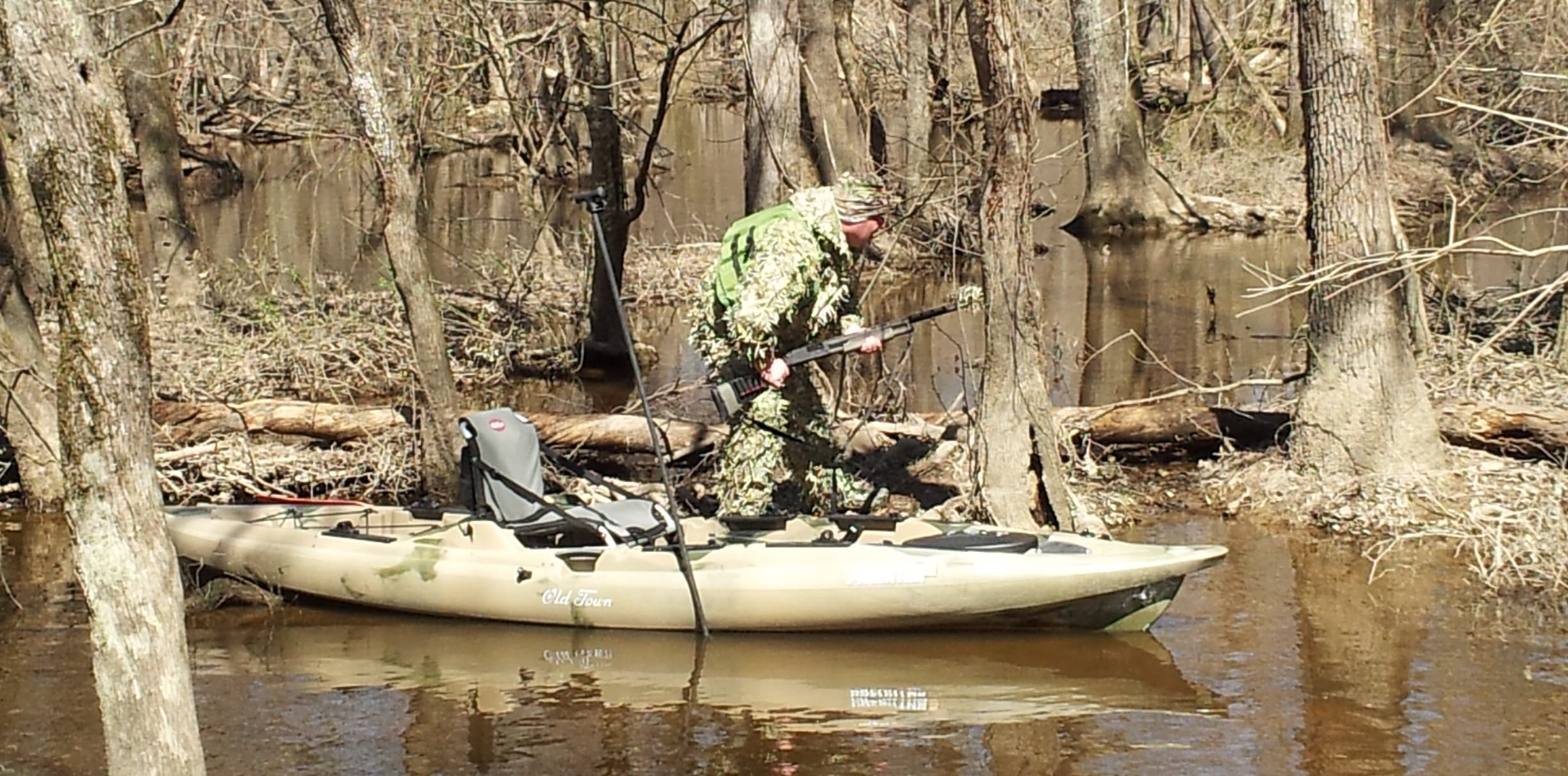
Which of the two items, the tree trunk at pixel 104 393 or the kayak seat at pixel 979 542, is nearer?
the tree trunk at pixel 104 393

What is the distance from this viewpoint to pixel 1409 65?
74.6ft

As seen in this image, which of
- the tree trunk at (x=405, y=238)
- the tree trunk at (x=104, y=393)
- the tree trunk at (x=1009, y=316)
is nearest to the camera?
the tree trunk at (x=104, y=393)

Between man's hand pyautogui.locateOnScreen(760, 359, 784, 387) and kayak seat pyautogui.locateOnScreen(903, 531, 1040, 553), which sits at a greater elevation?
man's hand pyautogui.locateOnScreen(760, 359, 784, 387)

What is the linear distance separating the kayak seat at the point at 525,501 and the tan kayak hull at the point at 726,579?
14cm

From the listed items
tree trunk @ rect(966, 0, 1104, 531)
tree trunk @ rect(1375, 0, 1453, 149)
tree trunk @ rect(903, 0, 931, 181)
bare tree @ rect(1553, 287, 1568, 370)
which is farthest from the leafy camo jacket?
tree trunk @ rect(1375, 0, 1453, 149)

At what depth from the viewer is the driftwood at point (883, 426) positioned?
9.77m

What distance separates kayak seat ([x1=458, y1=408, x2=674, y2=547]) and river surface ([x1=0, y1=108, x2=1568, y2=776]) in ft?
1.62

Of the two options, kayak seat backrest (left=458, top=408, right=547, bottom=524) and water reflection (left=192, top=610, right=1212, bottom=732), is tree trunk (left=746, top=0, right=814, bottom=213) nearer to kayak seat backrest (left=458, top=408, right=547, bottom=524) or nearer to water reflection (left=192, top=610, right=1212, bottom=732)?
kayak seat backrest (left=458, top=408, right=547, bottom=524)

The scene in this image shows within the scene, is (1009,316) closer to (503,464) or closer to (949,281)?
(503,464)

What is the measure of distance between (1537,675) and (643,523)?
159 inches

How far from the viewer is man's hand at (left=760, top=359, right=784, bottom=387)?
8391 mm

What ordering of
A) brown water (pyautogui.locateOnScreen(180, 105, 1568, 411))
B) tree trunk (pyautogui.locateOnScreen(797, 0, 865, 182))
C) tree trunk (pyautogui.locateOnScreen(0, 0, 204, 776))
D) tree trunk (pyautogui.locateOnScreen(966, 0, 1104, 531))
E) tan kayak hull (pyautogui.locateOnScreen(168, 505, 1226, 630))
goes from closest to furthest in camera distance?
tree trunk (pyautogui.locateOnScreen(0, 0, 204, 776))
tan kayak hull (pyautogui.locateOnScreen(168, 505, 1226, 630))
tree trunk (pyautogui.locateOnScreen(966, 0, 1104, 531))
tree trunk (pyautogui.locateOnScreen(797, 0, 865, 182))
brown water (pyautogui.locateOnScreen(180, 105, 1568, 411))

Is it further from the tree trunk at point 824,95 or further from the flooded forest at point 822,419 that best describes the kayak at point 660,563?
the tree trunk at point 824,95

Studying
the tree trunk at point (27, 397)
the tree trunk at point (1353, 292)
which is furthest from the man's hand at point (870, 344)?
the tree trunk at point (27, 397)
